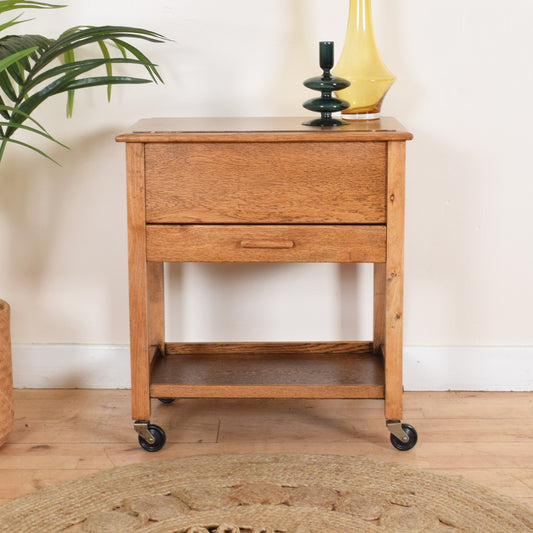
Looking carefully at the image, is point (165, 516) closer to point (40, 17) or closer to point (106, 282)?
point (106, 282)

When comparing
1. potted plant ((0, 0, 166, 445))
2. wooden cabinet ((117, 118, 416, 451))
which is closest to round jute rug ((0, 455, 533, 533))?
wooden cabinet ((117, 118, 416, 451))

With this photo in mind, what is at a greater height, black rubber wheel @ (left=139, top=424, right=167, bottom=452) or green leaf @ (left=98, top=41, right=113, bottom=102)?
green leaf @ (left=98, top=41, right=113, bottom=102)

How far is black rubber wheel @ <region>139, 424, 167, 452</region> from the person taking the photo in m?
1.96

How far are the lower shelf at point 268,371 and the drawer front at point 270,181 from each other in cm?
40

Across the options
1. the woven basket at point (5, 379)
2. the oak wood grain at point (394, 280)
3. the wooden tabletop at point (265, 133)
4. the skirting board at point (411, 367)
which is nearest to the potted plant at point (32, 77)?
the woven basket at point (5, 379)

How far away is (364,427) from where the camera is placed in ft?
6.89

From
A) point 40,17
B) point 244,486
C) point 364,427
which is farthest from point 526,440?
point 40,17

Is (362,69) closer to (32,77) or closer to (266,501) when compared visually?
(32,77)

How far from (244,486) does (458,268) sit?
943 mm

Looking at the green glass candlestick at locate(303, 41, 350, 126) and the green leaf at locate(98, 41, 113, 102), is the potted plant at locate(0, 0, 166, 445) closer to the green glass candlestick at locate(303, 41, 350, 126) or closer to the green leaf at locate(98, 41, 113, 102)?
the green leaf at locate(98, 41, 113, 102)

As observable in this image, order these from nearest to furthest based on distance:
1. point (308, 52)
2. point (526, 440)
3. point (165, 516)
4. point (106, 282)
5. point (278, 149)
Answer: point (165, 516)
point (278, 149)
point (526, 440)
point (308, 52)
point (106, 282)

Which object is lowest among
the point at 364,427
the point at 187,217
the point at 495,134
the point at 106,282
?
the point at 364,427

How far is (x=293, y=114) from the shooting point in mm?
2266

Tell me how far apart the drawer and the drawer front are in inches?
0.8
